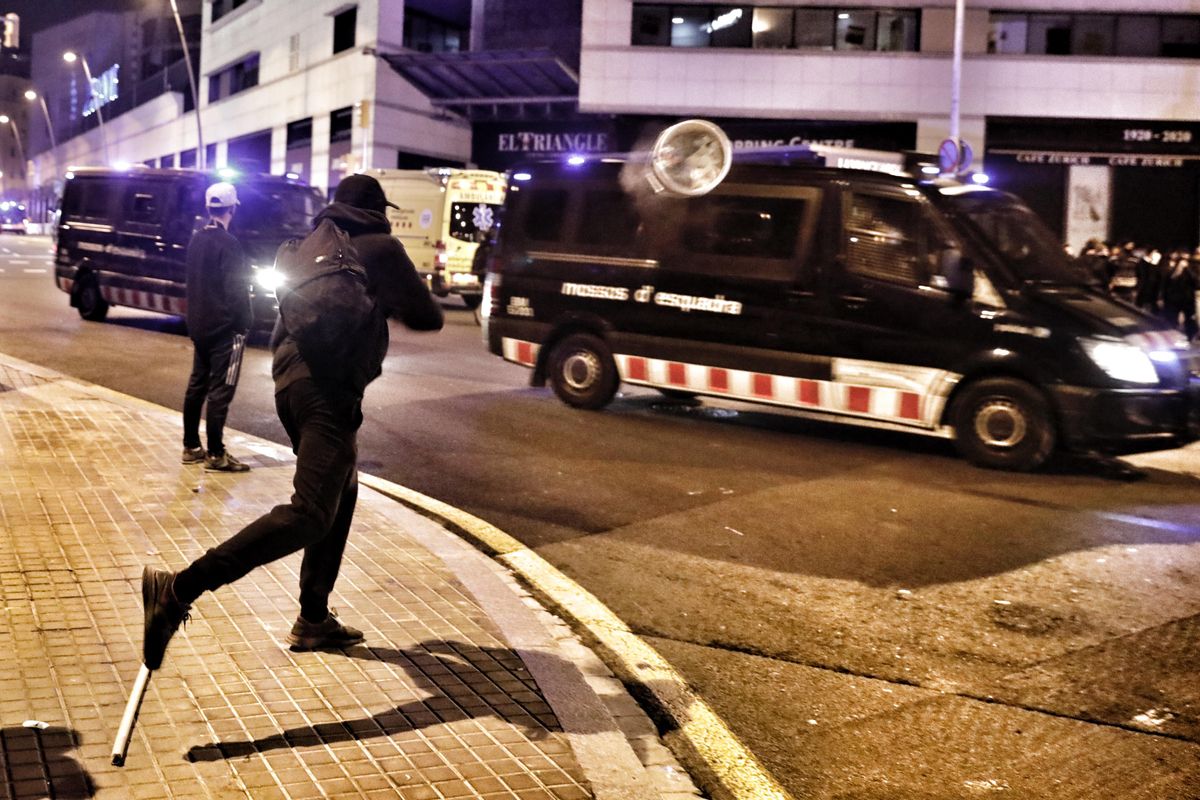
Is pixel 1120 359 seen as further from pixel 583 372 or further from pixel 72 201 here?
pixel 72 201

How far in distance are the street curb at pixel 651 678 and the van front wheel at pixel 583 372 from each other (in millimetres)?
4654

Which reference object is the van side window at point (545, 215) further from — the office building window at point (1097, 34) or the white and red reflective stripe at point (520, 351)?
the office building window at point (1097, 34)

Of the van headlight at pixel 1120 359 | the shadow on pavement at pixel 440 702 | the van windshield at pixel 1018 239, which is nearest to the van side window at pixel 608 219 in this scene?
the van windshield at pixel 1018 239

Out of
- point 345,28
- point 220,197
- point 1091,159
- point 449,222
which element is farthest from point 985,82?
point 220,197

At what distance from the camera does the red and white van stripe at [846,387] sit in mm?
10289

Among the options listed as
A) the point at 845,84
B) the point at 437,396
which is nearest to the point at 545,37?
the point at 845,84

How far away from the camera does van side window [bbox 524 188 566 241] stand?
1248 centimetres

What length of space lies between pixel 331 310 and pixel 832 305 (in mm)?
6901

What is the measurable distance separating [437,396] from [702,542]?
5964 mm

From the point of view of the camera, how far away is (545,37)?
41969 mm

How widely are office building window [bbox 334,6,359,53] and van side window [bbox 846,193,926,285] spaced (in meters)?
35.1

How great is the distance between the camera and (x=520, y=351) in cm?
1276

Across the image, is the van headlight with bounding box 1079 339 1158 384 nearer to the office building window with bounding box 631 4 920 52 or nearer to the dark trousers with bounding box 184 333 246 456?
the dark trousers with bounding box 184 333 246 456

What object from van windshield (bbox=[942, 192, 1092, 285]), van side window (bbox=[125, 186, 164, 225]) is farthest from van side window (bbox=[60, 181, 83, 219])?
van windshield (bbox=[942, 192, 1092, 285])
